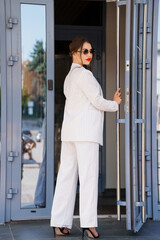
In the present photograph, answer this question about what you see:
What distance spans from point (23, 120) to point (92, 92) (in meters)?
1.11

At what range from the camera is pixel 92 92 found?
3.45 meters

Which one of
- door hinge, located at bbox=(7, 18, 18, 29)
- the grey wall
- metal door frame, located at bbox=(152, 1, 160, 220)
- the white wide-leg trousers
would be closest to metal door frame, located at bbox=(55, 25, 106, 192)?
the grey wall

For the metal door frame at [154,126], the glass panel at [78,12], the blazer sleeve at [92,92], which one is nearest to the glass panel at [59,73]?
the glass panel at [78,12]

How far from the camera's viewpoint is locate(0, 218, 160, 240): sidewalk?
3.59 m

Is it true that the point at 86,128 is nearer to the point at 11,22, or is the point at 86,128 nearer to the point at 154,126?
the point at 154,126

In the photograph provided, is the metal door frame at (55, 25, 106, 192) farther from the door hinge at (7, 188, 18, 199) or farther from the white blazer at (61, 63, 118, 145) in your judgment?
the white blazer at (61, 63, 118, 145)

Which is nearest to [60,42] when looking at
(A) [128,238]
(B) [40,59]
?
(B) [40,59]

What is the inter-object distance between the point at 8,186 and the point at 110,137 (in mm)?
2074

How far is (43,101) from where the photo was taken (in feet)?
14.0

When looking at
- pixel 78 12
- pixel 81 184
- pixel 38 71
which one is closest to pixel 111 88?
pixel 78 12

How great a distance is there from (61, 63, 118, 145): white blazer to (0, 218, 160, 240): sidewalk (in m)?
0.78

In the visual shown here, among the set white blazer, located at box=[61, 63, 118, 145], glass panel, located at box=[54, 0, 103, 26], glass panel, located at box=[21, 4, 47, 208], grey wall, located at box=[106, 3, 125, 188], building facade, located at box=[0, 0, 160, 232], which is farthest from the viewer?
glass panel, located at box=[54, 0, 103, 26]

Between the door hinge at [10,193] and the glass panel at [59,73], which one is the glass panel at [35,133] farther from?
the glass panel at [59,73]

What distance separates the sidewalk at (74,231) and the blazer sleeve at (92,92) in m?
1.02
